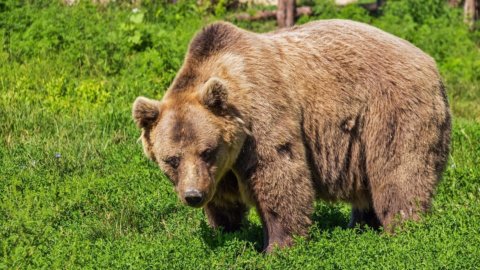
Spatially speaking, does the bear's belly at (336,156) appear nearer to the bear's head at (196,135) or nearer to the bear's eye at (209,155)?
the bear's head at (196,135)

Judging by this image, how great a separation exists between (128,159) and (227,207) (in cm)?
206

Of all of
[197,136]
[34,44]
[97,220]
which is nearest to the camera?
[197,136]

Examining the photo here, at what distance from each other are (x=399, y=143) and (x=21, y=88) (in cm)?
515

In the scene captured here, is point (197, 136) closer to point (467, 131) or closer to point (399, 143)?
point (399, 143)

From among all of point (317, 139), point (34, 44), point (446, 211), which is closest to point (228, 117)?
point (317, 139)

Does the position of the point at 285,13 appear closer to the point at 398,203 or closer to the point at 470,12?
the point at 470,12

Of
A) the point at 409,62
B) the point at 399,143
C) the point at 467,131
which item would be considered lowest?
the point at 467,131

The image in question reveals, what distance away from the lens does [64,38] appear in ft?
39.8

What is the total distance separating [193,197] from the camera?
655 centimetres

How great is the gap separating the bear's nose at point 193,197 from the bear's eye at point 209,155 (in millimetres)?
255

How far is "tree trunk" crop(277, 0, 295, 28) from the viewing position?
47.7 ft

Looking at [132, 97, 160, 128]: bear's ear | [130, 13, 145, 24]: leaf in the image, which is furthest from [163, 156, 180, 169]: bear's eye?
[130, 13, 145, 24]: leaf

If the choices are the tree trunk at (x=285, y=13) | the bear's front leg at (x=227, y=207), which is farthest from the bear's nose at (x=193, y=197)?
the tree trunk at (x=285, y=13)

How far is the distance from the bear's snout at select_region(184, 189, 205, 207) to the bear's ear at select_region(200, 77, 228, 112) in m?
0.60
